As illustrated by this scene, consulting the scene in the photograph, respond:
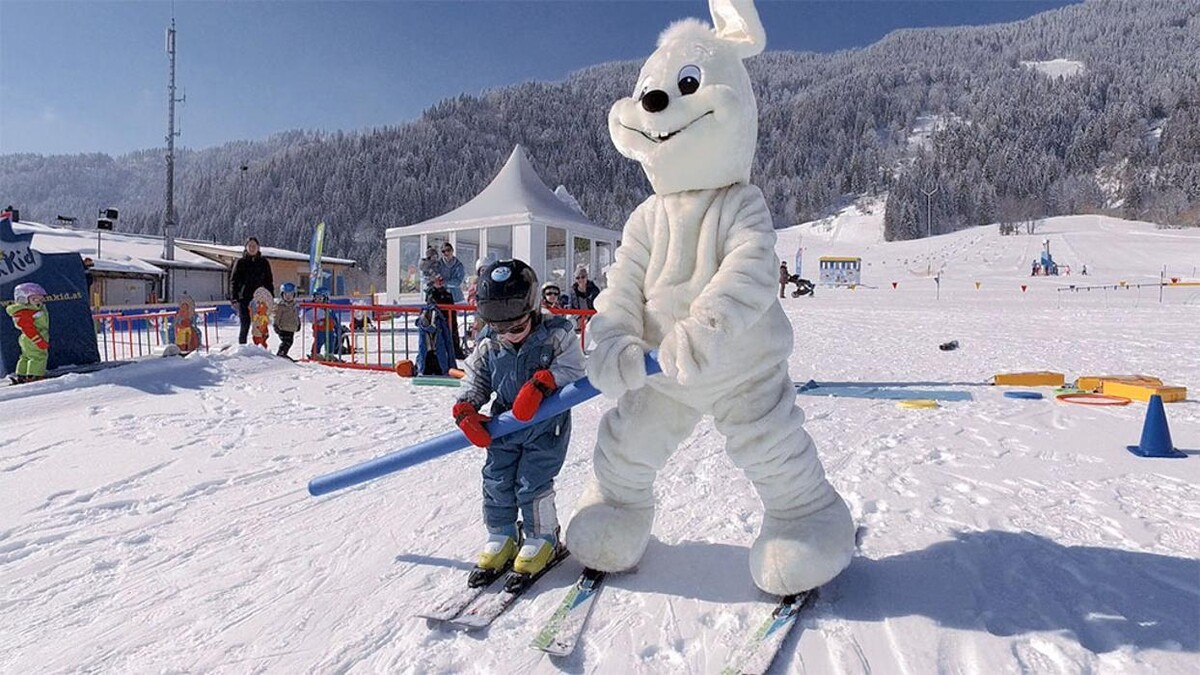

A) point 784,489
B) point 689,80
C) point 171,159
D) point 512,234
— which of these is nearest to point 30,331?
point 689,80

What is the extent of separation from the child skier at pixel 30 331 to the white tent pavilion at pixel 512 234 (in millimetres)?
10727

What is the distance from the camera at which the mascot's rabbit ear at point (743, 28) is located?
8.23 ft

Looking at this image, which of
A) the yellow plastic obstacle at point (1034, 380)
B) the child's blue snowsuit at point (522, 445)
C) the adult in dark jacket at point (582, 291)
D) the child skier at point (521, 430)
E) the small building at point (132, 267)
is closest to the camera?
the child skier at point (521, 430)

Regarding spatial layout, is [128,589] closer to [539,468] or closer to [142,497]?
[142,497]

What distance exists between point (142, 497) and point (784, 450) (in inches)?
146

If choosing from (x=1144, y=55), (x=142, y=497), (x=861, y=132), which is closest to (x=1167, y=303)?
(x=142, y=497)

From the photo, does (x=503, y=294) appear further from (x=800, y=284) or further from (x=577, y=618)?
(x=800, y=284)

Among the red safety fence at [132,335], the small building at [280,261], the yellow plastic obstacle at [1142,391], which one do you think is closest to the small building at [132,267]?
the small building at [280,261]

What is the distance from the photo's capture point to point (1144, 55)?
128 metres

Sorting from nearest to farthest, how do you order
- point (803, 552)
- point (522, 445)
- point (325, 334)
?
point (803, 552)
point (522, 445)
point (325, 334)

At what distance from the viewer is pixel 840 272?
129ft

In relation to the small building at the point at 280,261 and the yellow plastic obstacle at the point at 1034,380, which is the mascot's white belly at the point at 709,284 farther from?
the small building at the point at 280,261

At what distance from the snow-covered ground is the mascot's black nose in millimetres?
1795

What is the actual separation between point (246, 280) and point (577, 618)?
10234 mm
